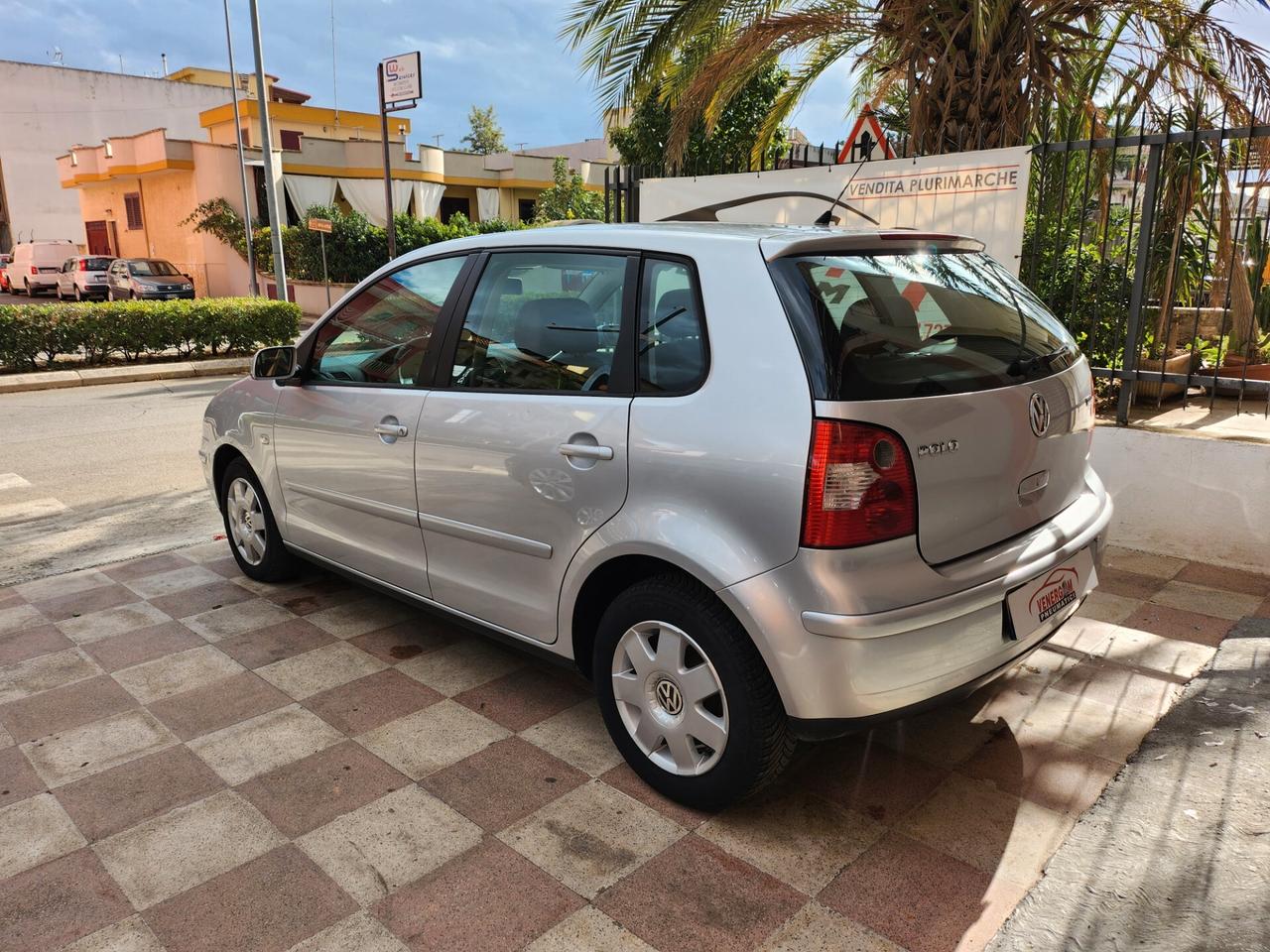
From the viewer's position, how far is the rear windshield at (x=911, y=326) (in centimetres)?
242

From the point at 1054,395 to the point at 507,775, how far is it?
2064 millimetres

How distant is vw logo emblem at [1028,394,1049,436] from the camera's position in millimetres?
2705

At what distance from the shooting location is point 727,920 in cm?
229

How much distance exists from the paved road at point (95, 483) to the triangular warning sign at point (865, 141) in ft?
16.1

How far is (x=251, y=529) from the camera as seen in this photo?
4664 millimetres

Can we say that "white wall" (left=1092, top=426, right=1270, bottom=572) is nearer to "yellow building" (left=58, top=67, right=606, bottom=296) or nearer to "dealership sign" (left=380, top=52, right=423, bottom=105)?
"dealership sign" (left=380, top=52, right=423, bottom=105)

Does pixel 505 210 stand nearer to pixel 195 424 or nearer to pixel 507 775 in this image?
pixel 195 424

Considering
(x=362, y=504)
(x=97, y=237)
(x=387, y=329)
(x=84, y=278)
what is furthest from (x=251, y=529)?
(x=97, y=237)

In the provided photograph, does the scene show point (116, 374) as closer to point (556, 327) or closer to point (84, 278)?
point (556, 327)

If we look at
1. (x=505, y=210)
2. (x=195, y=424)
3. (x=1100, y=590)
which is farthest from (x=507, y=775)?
(x=505, y=210)

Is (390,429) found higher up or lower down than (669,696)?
higher up

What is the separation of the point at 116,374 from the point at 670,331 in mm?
13499

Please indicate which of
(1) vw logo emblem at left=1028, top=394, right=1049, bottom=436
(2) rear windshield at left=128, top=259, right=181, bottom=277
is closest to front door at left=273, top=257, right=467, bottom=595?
(1) vw logo emblem at left=1028, top=394, right=1049, bottom=436

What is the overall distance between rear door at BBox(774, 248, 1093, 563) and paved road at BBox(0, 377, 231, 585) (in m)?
4.42
